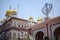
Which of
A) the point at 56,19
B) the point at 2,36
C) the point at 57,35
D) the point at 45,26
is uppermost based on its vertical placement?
the point at 56,19

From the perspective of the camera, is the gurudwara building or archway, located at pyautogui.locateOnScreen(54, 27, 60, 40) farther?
archway, located at pyautogui.locateOnScreen(54, 27, 60, 40)

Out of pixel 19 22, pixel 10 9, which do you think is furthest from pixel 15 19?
pixel 10 9

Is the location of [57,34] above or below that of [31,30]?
above

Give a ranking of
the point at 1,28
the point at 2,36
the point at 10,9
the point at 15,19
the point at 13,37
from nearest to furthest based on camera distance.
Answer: the point at 13,37
the point at 15,19
the point at 2,36
the point at 1,28
the point at 10,9

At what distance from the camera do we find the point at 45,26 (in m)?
23.0

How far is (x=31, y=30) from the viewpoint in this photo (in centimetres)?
2712

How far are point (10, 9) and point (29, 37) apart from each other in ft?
42.1

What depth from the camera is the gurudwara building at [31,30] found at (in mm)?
21906

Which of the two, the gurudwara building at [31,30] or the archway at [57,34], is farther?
the archway at [57,34]

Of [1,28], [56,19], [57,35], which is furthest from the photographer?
[1,28]

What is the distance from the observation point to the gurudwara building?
21906mm

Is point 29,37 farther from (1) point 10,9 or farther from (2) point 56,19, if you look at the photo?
(1) point 10,9

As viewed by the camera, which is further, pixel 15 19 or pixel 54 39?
pixel 15 19

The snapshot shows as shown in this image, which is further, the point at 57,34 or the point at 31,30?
the point at 31,30
